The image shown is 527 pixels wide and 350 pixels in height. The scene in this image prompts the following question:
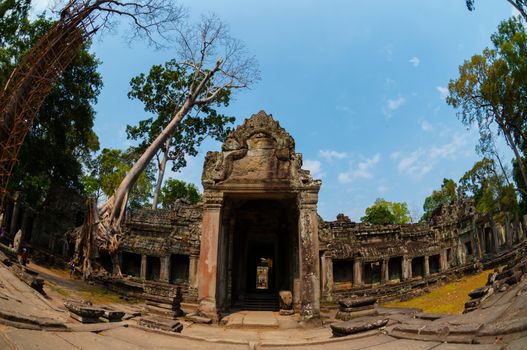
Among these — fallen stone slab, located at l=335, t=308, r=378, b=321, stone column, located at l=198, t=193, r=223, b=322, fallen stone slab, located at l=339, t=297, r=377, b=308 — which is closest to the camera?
fallen stone slab, located at l=335, t=308, r=378, b=321

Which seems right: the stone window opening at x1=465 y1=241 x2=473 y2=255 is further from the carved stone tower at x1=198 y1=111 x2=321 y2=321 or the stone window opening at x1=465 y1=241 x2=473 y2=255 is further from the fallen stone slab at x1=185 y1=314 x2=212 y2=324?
the fallen stone slab at x1=185 y1=314 x2=212 y2=324

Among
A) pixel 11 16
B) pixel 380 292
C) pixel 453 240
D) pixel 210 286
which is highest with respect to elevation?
pixel 11 16

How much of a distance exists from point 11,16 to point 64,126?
793cm

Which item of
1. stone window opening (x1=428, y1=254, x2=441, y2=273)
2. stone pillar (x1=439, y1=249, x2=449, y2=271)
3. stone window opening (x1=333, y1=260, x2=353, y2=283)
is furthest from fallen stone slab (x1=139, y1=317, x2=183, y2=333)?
stone window opening (x1=428, y1=254, x2=441, y2=273)

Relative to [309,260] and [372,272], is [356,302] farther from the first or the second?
[372,272]

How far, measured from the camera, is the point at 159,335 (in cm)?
605

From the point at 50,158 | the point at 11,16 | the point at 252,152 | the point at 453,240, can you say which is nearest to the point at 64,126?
the point at 50,158

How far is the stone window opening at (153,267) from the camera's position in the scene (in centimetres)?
2588

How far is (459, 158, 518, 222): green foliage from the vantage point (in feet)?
97.6

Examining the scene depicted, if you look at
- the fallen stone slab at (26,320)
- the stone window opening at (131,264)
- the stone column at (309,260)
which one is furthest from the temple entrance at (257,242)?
the stone window opening at (131,264)

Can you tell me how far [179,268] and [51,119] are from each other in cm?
1458

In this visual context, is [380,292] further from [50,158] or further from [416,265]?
[50,158]

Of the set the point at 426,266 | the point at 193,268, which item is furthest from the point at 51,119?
the point at 426,266

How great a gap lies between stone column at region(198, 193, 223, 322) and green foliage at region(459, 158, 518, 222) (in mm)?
28794
